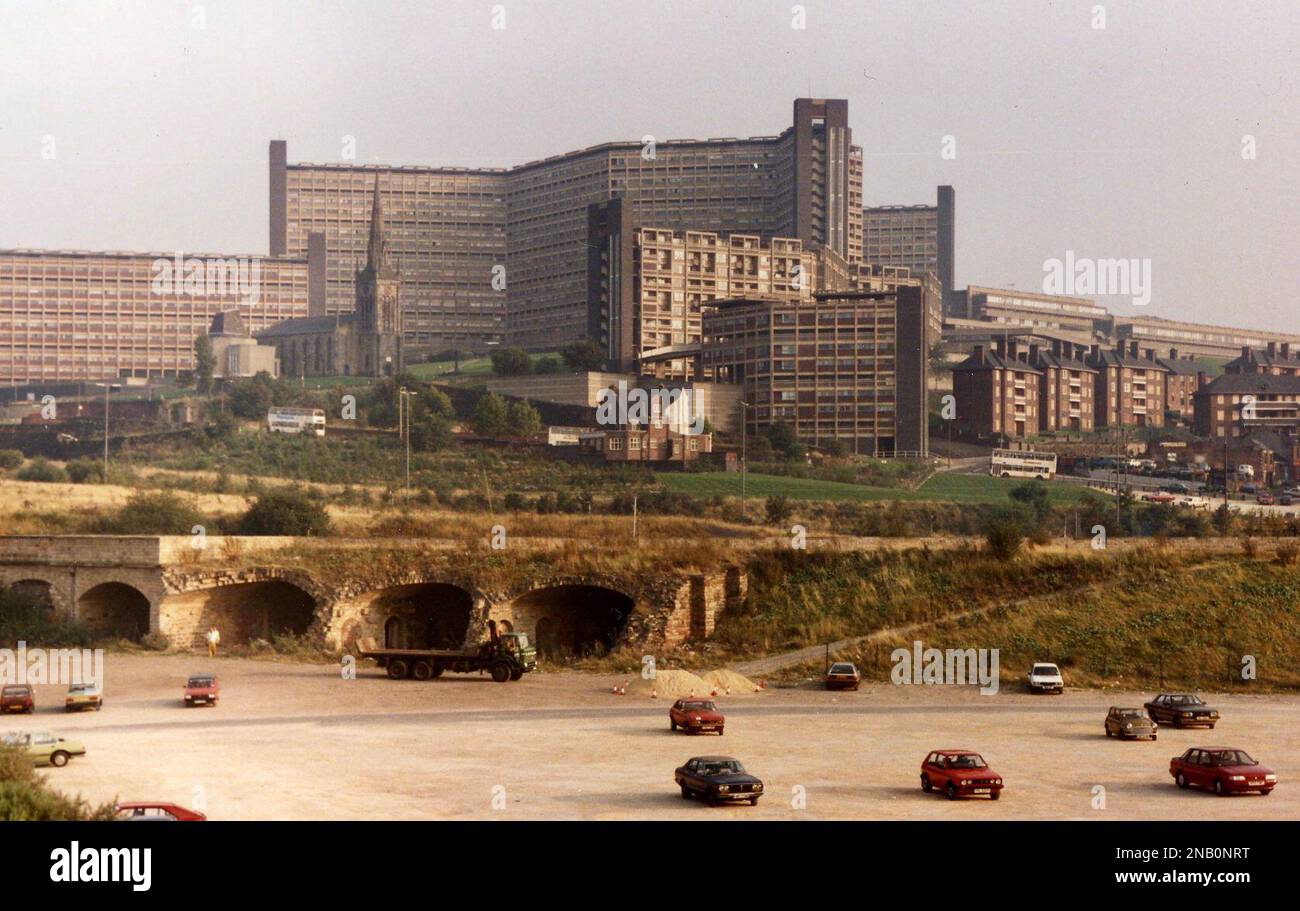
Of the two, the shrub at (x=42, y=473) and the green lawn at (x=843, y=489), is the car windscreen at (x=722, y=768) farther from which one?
the shrub at (x=42, y=473)

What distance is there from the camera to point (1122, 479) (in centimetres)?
12212

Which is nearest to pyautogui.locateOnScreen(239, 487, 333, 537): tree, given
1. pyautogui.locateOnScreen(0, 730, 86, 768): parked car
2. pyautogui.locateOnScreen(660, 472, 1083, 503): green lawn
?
pyautogui.locateOnScreen(0, 730, 86, 768): parked car

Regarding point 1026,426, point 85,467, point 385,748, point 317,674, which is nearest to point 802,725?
point 385,748

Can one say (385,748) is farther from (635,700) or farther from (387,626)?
(387,626)

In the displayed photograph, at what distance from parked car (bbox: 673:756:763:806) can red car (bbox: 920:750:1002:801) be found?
3850mm

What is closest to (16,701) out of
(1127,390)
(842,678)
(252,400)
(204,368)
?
(842,678)

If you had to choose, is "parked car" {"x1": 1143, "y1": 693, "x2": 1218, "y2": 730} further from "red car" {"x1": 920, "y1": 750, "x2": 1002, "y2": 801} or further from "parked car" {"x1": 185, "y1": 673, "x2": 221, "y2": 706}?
"parked car" {"x1": 185, "y1": 673, "x2": 221, "y2": 706}

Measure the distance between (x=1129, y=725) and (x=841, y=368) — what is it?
114 meters

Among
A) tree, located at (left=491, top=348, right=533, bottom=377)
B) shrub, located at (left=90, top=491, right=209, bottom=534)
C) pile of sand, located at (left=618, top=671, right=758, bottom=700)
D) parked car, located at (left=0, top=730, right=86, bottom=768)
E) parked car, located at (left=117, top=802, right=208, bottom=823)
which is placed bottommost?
pile of sand, located at (left=618, top=671, right=758, bottom=700)

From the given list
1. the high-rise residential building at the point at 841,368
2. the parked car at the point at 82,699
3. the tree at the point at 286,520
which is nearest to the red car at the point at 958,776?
the parked car at the point at 82,699

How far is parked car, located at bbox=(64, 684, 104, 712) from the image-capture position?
39.2 m

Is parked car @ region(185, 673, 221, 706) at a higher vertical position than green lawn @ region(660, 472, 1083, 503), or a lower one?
lower

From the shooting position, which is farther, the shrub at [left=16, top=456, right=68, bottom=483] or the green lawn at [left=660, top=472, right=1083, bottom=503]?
the shrub at [left=16, top=456, right=68, bottom=483]

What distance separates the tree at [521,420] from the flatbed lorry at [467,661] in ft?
271
